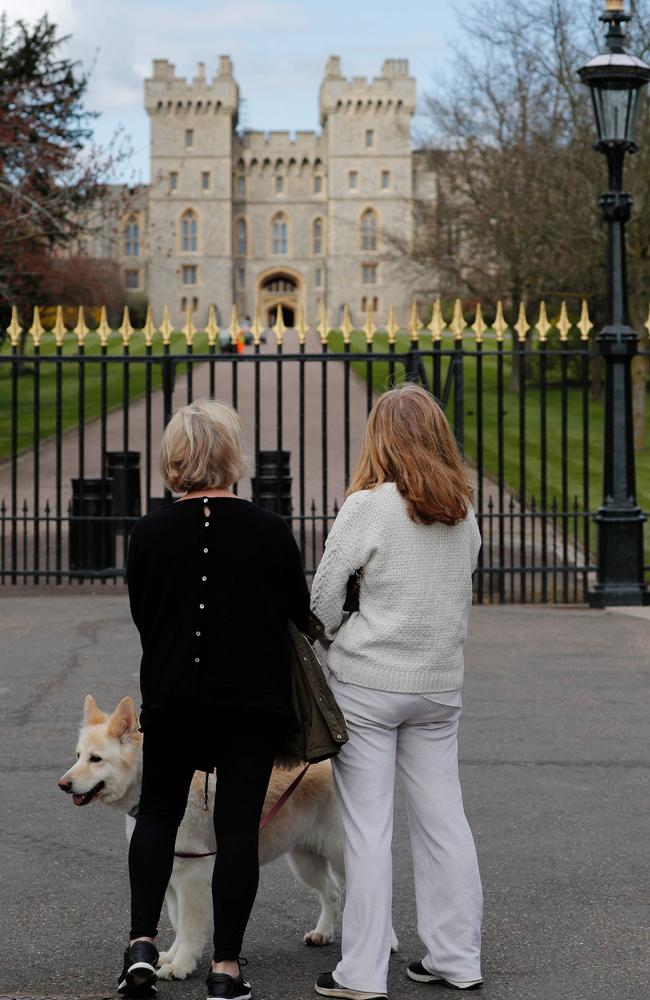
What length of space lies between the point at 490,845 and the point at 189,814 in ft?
4.77

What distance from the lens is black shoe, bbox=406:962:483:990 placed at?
10.9 ft

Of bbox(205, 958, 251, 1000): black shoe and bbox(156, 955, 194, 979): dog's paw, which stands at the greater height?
bbox(205, 958, 251, 1000): black shoe

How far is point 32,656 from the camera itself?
7688 mm

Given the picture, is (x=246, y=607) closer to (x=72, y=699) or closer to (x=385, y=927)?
(x=385, y=927)

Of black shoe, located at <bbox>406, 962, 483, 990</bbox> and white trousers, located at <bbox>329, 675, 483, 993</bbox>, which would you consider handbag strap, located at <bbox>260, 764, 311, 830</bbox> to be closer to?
white trousers, located at <bbox>329, 675, 483, 993</bbox>

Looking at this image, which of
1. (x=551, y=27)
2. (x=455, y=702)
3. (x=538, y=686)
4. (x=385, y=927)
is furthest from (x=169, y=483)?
(x=551, y=27)

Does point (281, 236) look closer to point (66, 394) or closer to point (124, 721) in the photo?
point (66, 394)

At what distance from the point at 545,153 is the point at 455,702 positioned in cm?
2074

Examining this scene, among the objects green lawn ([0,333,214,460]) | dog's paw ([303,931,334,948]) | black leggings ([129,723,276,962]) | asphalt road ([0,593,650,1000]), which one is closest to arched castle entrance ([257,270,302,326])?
green lawn ([0,333,214,460])

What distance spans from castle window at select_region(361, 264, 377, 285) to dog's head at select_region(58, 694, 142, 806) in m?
80.1

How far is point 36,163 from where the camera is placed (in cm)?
1645

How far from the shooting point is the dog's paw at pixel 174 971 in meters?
3.38

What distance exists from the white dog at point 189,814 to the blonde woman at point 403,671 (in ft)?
0.54

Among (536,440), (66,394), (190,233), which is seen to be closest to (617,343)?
(536,440)
